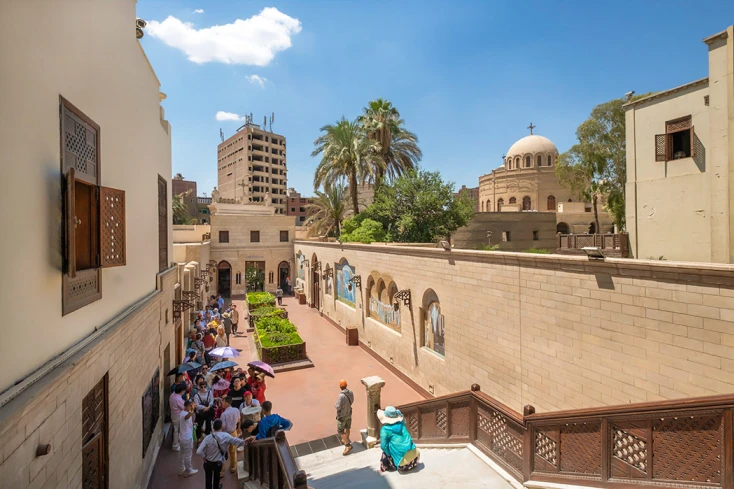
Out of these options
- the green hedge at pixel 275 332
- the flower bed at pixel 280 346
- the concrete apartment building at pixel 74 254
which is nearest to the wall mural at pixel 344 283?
the green hedge at pixel 275 332

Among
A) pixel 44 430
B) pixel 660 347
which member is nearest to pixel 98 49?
pixel 44 430

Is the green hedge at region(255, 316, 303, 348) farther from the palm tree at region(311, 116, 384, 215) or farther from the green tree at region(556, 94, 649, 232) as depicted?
the green tree at region(556, 94, 649, 232)

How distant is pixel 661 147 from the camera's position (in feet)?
47.1

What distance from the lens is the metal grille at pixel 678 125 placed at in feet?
44.1

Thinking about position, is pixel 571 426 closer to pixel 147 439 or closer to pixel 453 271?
pixel 453 271

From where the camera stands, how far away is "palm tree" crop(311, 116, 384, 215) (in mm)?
23375

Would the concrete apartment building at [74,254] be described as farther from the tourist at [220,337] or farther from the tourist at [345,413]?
the tourist at [220,337]

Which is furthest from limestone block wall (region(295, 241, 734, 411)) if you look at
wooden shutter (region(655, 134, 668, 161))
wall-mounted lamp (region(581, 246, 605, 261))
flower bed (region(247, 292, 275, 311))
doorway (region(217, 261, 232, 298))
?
doorway (region(217, 261, 232, 298))

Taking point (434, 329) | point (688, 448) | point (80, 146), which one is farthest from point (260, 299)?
point (688, 448)

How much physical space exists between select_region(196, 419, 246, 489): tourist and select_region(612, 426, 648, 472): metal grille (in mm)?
5817

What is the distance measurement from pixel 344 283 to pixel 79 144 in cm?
1593

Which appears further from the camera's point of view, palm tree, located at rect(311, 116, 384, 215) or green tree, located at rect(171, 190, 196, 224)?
green tree, located at rect(171, 190, 196, 224)

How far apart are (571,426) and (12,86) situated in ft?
22.8

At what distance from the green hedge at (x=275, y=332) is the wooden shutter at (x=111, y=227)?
34.3 ft
